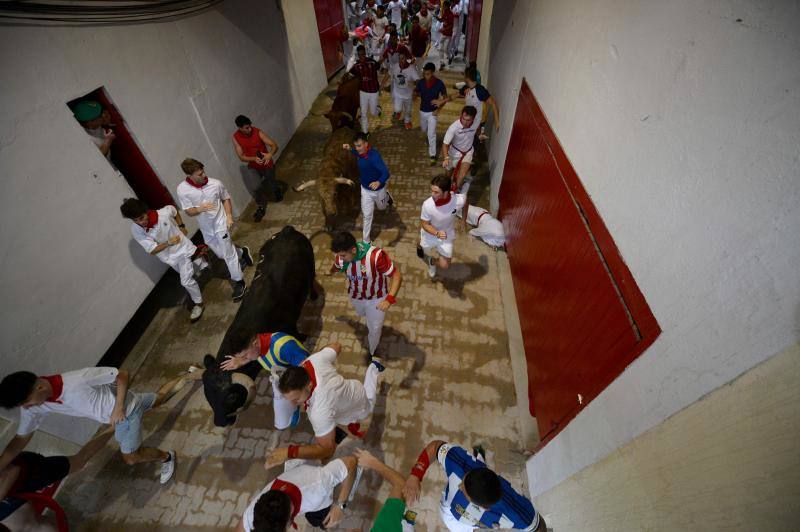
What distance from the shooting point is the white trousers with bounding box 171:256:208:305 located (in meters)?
5.18

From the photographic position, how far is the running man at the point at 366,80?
890 cm

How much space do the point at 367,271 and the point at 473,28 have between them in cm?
1403

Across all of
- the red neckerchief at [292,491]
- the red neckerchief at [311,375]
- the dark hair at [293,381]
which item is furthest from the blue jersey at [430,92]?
the red neckerchief at [292,491]

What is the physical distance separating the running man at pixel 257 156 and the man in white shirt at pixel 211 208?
5.16ft

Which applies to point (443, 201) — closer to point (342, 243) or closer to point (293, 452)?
point (342, 243)

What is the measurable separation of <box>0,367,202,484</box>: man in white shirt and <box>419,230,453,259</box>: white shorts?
4285 mm

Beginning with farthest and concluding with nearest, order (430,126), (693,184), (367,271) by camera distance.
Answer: (430,126) < (367,271) < (693,184)

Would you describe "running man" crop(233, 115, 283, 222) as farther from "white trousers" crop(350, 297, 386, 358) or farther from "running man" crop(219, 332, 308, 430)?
"running man" crop(219, 332, 308, 430)

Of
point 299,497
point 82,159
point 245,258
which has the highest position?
point 82,159

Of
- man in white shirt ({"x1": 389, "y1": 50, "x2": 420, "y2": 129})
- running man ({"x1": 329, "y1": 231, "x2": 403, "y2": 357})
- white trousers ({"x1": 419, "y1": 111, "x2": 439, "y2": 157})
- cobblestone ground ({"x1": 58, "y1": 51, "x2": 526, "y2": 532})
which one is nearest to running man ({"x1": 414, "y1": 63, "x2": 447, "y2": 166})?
white trousers ({"x1": 419, "y1": 111, "x2": 439, "y2": 157})

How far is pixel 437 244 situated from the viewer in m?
5.46

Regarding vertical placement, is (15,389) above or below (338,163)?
above

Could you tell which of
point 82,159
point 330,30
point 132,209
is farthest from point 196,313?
point 330,30

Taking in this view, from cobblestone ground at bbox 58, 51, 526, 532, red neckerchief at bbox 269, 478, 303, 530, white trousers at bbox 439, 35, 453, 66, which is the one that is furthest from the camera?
white trousers at bbox 439, 35, 453, 66
